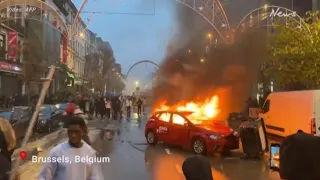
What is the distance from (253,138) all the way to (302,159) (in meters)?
10.4

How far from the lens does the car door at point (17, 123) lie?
13.0 m

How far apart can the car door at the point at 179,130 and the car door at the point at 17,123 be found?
487cm

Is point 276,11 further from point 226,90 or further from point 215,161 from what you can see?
point 215,161

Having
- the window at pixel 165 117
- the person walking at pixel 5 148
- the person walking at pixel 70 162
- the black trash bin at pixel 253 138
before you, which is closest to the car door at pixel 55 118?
the window at pixel 165 117

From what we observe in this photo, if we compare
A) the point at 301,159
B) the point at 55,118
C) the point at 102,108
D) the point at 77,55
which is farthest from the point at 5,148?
the point at 77,55

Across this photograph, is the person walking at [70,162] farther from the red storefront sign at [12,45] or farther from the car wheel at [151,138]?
the red storefront sign at [12,45]

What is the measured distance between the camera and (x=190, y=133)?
13312 mm

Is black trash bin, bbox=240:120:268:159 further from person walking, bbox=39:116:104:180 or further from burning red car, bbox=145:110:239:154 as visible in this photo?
person walking, bbox=39:116:104:180

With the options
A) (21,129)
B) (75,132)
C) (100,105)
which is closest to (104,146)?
(21,129)

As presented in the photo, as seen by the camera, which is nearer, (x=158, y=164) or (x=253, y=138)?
(x=158, y=164)

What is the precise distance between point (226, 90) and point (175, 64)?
9.92 m

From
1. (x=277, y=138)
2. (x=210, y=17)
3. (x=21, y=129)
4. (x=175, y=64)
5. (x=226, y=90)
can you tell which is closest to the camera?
(x=21, y=129)

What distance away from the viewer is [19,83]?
33375mm

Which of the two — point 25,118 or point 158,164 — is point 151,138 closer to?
point 158,164
